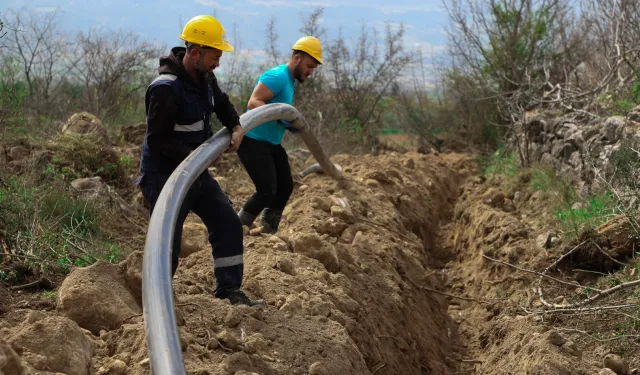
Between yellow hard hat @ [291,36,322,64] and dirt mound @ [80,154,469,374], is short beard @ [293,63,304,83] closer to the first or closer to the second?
yellow hard hat @ [291,36,322,64]

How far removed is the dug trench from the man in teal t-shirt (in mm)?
398

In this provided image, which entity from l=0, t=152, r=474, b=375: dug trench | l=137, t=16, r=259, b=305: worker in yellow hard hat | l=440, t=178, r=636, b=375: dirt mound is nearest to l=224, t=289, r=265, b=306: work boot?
l=137, t=16, r=259, b=305: worker in yellow hard hat

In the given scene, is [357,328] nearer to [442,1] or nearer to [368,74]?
[442,1]

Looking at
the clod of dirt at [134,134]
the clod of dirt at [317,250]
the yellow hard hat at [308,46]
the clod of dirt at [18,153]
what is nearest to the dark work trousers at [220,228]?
the clod of dirt at [317,250]

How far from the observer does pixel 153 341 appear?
124 inches

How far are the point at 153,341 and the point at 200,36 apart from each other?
209 centimetres

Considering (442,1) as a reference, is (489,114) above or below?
below

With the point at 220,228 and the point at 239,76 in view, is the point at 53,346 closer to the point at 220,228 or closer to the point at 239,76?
the point at 220,228

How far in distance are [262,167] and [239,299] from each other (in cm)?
194

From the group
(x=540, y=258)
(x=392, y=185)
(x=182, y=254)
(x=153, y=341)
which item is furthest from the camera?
(x=392, y=185)

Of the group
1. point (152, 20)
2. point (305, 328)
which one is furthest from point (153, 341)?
point (152, 20)

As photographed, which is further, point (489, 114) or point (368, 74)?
point (368, 74)

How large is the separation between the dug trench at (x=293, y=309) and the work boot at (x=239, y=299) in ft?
0.46

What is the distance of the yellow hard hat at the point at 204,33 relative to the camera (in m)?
4.43
